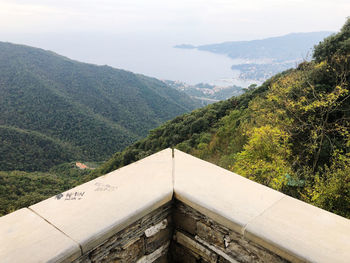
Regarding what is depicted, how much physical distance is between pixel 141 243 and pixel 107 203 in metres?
0.43

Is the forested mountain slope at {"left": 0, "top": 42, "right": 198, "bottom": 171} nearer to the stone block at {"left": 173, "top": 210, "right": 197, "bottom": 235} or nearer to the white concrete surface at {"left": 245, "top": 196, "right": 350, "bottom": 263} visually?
the stone block at {"left": 173, "top": 210, "right": 197, "bottom": 235}

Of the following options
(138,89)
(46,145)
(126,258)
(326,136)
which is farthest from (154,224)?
(138,89)

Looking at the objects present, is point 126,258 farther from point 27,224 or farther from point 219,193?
point 219,193

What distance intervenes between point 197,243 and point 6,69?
344 ft

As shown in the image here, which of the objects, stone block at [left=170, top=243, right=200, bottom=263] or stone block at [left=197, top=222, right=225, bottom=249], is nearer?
stone block at [left=197, top=222, right=225, bottom=249]

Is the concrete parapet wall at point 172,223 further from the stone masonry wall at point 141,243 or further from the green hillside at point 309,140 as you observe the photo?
the green hillside at point 309,140

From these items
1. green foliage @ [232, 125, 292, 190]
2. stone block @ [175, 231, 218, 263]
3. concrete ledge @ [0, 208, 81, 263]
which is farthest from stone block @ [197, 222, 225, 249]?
green foliage @ [232, 125, 292, 190]

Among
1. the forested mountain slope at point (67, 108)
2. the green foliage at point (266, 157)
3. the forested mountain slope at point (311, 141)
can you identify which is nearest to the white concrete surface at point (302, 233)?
the forested mountain slope at point (311, 141)

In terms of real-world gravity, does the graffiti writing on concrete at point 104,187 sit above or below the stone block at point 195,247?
above

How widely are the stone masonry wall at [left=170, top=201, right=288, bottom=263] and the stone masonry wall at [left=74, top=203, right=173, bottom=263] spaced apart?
0.09 meters

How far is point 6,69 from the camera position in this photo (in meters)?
84.8

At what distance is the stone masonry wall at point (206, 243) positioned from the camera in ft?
5.05

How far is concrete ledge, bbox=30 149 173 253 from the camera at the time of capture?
140 centimetres

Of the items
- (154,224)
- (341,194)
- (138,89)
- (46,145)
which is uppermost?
(154,224)
